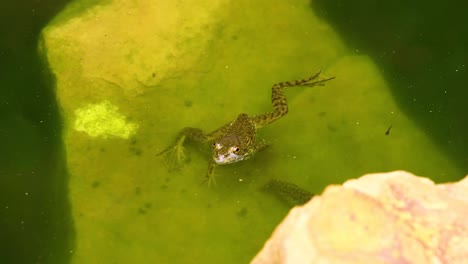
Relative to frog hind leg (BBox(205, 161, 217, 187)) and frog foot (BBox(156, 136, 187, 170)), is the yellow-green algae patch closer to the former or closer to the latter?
frog foot (BBox(156, 136, 187, 170))

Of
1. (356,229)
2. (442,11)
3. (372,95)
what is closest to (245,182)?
(372,95)

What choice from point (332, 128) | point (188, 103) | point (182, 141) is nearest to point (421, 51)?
point (332, 128)

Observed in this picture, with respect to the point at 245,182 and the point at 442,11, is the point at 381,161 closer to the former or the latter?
the point at 245,182

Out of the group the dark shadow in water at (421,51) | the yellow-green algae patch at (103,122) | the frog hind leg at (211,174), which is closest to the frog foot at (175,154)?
the frog hind leg at (211,174)

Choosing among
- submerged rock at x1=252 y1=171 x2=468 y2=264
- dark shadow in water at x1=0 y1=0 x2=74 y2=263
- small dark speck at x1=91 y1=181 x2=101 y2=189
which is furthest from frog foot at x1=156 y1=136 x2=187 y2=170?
submerged rock at x1=252 y1=171 x2=468 y2=264

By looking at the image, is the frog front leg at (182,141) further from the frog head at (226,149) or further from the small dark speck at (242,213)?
the small dark speck at (242,213)
